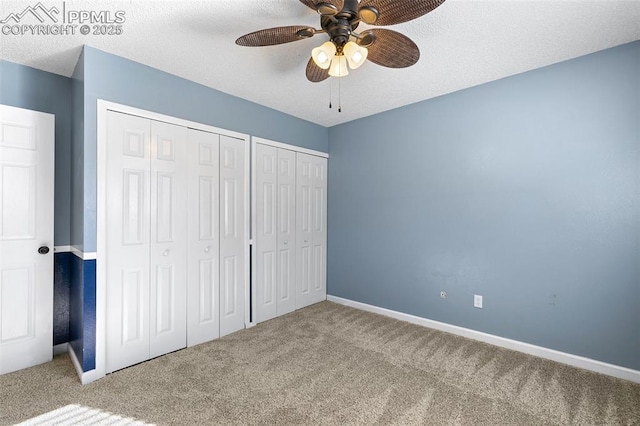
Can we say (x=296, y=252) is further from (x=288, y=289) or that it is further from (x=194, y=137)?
(x=194, y=137)

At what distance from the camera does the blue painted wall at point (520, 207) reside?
2238mm

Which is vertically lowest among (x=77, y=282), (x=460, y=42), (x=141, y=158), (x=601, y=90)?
(x=77, y=282)

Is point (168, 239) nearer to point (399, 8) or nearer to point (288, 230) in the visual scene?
point (288, 230)

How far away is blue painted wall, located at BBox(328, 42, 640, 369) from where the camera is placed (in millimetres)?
2238

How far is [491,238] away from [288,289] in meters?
2.33

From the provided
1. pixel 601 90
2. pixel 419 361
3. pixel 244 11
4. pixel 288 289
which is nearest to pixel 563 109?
pixel 601 90

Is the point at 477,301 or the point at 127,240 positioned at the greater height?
the point at 127,240

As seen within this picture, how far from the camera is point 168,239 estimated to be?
2617 millimetres

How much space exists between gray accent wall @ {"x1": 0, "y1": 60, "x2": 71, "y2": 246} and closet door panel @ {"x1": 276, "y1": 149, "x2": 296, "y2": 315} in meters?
2.02

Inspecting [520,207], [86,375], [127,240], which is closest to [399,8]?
[520,207]

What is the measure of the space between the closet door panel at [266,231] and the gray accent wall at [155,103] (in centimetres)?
32

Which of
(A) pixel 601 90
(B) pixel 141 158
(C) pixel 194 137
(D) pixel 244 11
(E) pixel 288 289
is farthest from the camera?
(E) pixel 288 289

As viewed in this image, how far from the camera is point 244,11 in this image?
6.02ft

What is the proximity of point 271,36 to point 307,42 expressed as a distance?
1.82ft
